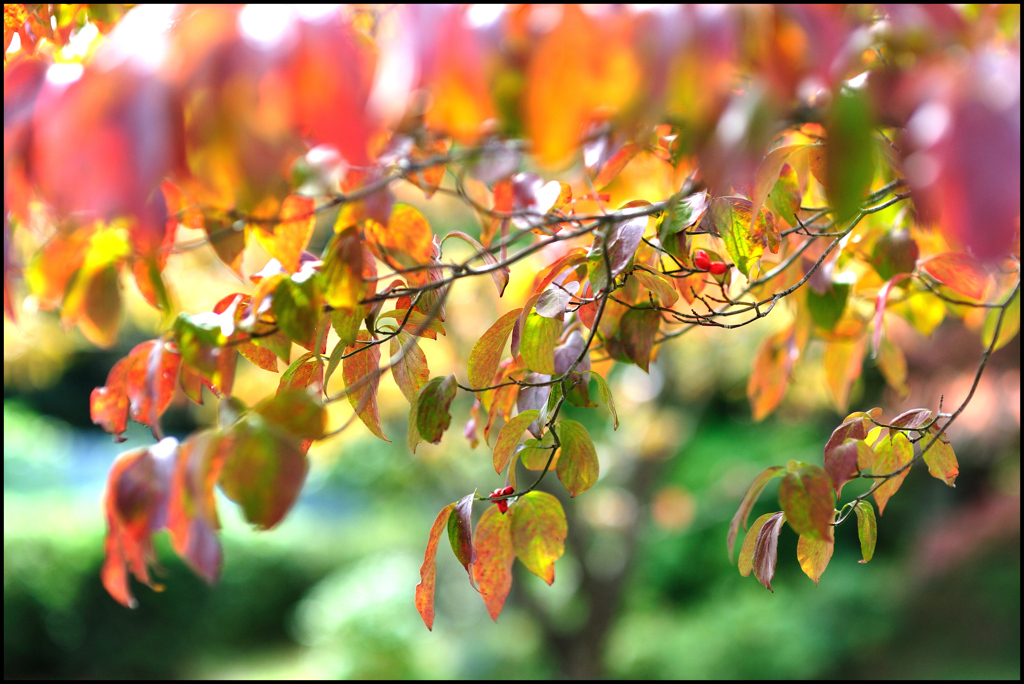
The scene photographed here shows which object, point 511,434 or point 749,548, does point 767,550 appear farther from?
point 511,434

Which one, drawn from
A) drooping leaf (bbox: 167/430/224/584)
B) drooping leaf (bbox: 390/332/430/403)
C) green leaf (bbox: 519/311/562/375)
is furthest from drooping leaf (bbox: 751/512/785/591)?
drooping leaf (bbox: 167/430/224/584)

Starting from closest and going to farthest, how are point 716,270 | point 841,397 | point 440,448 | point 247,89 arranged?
point 247,89
point 716,270
point 841,397
point 440,448

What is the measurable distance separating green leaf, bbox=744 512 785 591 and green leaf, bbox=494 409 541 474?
9.6 inches

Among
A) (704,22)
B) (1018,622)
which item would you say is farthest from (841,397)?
(1018,622)

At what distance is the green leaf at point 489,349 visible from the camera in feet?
2.17

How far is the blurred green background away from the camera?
337 centimetres

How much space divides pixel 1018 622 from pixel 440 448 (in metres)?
3.51

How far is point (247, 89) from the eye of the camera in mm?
295

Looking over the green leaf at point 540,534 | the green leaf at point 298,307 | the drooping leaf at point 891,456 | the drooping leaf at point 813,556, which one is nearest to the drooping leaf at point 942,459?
the drooping leaf at point 891,456

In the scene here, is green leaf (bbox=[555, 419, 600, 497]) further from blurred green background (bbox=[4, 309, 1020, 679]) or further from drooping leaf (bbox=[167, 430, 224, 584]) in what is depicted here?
blurred green background (bbox=[4, 309, 1020, 679])

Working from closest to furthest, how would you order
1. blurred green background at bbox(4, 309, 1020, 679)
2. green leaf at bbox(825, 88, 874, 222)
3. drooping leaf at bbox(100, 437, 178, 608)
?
green leaf at bbox(825, 88, 874, 222), drooping leaf at bbox(100, 437, 178, 608), blurred green background at bbox(4, 309, 1020, 679)

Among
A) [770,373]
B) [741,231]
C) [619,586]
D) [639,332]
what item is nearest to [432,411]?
[639,332]

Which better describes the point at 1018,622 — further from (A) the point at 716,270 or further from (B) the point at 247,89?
(B) the point at 247,89

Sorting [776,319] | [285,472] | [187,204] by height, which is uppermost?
[776,319]
